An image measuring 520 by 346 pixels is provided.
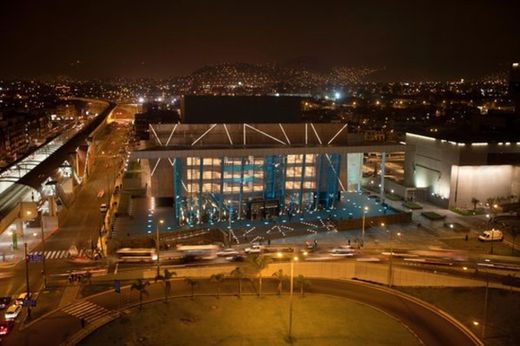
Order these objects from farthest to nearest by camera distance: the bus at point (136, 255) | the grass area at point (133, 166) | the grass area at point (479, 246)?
the grass area at point (133, 166)
the grass area at point (479, 246)
the bus at point (136, 255)

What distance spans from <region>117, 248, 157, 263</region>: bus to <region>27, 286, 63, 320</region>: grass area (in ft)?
18.9

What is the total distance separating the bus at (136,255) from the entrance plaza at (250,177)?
743 centimetres

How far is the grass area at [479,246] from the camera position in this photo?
3781 cm

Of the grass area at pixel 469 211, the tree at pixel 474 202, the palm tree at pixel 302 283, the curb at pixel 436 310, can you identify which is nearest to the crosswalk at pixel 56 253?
the palm tree at pixel 302 283

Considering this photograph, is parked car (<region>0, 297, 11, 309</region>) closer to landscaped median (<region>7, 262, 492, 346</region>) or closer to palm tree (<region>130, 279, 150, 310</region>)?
landscaped median (<region>7, 262, 492, 346</region>)

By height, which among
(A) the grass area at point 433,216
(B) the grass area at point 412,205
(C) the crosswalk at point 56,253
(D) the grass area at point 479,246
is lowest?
(C) the crosswalk at point 56,253

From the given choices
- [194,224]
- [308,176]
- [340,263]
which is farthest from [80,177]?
[340,263]

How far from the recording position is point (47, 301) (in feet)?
91.1

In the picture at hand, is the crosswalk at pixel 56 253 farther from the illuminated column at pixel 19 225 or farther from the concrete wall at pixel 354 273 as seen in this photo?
the concrete wall at pixel 354 273

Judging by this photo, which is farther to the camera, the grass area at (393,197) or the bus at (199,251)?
the grass area at (393,197)

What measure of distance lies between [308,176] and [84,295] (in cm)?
2858

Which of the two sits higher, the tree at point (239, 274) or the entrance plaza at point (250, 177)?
the entrance plaza at point (250, 177)

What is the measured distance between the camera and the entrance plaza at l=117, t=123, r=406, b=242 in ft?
149

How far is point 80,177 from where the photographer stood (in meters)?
62.5
